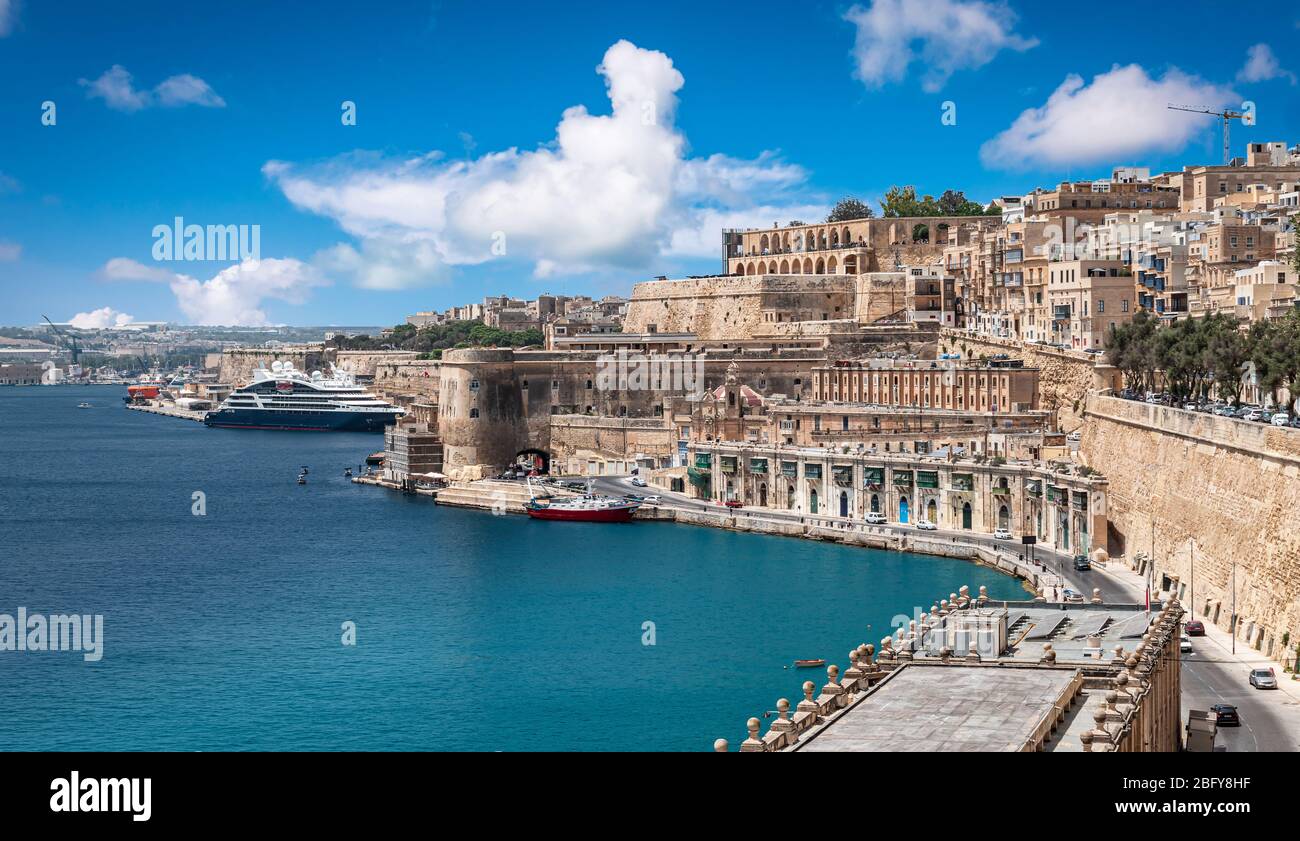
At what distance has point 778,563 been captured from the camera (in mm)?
34406

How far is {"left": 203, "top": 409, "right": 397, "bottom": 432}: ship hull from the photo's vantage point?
83.2m

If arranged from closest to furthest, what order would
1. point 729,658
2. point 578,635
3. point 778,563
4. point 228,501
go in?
point 729,658
point 578,635
point 778,563
point 228,501

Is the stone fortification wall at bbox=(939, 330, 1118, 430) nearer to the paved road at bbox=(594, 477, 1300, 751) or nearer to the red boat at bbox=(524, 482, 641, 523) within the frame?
the paved road at bbox=(594, 477, 1300, 751)

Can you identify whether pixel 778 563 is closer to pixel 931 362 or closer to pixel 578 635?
pixel 578 635

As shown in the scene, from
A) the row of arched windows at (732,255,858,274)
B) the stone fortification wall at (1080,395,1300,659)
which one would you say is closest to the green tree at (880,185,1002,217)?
the row of arched windows at (732,255,858,274)

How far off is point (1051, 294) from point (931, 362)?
4.10m

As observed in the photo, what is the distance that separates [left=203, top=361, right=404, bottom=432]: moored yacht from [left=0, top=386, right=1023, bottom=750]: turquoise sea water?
32.4 meters

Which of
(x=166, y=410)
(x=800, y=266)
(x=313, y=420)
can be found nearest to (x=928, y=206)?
(x=800, y=266)

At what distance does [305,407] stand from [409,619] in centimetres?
5799

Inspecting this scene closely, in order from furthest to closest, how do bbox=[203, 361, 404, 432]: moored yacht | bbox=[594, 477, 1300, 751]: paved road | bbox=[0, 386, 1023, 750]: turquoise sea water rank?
bbox=[203, 361, 404, 432]: moored yacht < bbox=[0, 386, 1023, 750]: turquoise sea water < bbox=[594, 477, 1300, 751]: paved road

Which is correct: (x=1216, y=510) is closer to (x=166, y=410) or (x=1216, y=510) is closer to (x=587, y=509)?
(x=587, y=509)

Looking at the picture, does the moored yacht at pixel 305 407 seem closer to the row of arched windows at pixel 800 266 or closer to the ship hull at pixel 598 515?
the row of arched windows at pixel 800 266

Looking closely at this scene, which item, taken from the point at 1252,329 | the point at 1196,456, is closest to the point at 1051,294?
the point at 1252,329

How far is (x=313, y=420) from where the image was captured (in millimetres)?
84250
